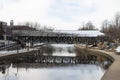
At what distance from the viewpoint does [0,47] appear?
53.8m

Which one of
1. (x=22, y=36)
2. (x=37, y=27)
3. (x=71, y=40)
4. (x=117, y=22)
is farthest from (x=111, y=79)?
(x=37, y=27)

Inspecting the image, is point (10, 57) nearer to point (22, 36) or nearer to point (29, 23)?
point (22, 36)

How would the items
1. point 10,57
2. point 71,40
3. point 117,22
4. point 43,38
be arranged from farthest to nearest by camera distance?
point 117,22 → point 71,40 → point 43,38 → point 10,57

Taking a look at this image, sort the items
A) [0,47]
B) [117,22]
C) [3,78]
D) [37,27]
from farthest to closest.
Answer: [37,27] < [117,22] < [0,47] < [3,78]

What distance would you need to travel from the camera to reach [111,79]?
19.1 m

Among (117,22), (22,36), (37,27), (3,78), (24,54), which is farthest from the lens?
(37,27)

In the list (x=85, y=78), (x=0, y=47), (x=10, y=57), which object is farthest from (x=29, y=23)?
(x=85, y=78)

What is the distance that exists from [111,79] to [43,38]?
89.8m

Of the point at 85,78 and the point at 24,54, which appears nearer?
the point at 85,78

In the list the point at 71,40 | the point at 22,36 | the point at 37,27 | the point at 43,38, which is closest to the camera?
the point at 22,36

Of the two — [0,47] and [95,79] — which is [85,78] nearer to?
[95,79]

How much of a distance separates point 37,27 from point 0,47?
139m

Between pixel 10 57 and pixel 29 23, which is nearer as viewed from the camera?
pixel 10 57

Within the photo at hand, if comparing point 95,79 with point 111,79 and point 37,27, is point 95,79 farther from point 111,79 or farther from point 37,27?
point 37,27
